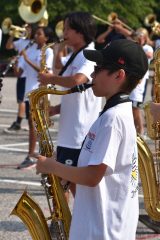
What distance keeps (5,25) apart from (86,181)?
1103 centimetres

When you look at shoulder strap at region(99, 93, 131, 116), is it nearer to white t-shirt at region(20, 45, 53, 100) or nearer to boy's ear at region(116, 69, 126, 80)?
boy's ear at region(116, 69, 126, 80)

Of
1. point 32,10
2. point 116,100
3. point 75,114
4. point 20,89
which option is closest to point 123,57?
point 116,100

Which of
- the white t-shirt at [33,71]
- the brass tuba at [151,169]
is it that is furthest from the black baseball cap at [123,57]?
the white t-shirt at [33,71]

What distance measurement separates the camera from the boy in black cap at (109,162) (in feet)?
11.6

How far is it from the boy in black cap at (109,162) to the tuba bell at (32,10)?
25.5 feet

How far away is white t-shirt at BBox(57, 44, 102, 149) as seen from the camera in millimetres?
6008

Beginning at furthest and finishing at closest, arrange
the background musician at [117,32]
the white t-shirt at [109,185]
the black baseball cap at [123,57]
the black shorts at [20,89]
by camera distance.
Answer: the black shorts at [20,89]
the background musician at [117,32]
the black baseball cap at [123,57]
the white t-shirt at [109,185]

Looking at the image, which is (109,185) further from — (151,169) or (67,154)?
(67,154)

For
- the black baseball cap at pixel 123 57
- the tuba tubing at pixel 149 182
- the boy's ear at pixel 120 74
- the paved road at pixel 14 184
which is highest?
the black baseball cap at pixel 123 57

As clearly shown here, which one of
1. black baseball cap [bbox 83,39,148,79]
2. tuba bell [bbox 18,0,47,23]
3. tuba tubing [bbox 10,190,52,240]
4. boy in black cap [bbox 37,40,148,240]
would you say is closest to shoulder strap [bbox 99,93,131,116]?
boy in black cap [bbox 37,40,148,240]

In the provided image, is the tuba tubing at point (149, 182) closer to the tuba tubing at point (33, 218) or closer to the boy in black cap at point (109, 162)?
the tuba tubing at point (33, 218)

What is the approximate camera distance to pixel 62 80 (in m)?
5.92

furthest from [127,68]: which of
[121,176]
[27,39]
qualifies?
[27,39]

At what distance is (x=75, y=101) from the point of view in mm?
6070
